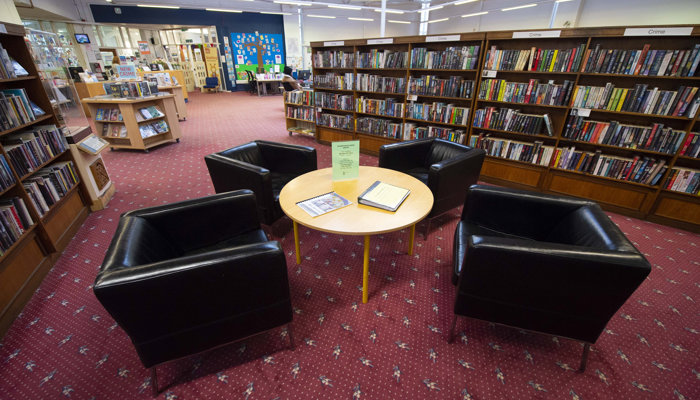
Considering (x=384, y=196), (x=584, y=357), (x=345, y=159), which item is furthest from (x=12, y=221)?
(x=584, y=357)

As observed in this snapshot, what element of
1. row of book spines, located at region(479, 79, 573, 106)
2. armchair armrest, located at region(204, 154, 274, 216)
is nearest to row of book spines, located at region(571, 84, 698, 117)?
row of book spines, located at region(479, 79, 573, 106)

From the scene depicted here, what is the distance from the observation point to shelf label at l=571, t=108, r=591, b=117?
3107mm

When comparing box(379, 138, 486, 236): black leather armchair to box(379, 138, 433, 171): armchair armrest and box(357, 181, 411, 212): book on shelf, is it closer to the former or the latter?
box(379, 138, 433, 171): armchair armrest

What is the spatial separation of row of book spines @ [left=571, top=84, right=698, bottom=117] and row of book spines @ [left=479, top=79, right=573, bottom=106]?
0.12 m

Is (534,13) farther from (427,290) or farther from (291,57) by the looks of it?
(427,290)

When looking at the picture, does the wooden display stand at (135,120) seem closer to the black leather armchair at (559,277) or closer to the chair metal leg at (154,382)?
the chair metal leg at (154,382)

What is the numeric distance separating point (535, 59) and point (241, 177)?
340cm

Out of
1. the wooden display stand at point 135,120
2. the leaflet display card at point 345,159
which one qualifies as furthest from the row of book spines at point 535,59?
the wooden display stand at point 135,120

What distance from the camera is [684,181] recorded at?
2879 mm

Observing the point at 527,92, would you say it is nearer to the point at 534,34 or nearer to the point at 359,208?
the point at 534,34

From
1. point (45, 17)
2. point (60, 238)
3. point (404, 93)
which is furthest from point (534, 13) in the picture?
point (45, 17)

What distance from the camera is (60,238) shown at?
263 cm

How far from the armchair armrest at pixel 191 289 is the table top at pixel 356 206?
51 cm

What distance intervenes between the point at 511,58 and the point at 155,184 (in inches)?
189
